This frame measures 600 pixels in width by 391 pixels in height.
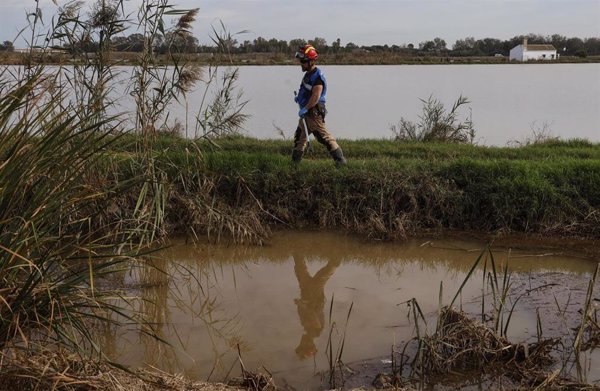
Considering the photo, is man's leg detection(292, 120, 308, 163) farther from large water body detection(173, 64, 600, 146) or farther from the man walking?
large water body detection(173, 64, 600, 146)

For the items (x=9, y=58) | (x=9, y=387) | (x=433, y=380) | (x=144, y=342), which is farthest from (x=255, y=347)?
(x=9, y=58)

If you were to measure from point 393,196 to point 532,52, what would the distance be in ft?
119

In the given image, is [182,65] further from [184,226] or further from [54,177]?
[54,177]

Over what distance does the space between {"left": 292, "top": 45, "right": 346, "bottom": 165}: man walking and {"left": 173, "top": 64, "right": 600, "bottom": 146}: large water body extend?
1.67m

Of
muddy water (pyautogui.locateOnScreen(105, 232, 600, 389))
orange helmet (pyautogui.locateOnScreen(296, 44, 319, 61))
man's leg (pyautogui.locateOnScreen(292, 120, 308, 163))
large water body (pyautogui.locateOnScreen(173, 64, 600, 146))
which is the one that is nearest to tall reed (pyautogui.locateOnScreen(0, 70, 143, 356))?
muddy water (pyautogui.locateOnScreen(105, 232, 600, 389))

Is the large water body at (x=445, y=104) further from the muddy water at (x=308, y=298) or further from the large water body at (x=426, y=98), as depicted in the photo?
the muddy water at (x=308, y=298)

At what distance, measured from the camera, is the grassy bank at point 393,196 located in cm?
654

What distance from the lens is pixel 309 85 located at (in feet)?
24.9

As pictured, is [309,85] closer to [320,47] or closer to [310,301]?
[310,301]

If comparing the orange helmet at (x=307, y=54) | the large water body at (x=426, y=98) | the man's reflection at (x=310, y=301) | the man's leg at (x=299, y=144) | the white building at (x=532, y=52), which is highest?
the white building at (x=532, y=52)

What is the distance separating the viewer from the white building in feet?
125

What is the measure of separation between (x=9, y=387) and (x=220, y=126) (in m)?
3.61

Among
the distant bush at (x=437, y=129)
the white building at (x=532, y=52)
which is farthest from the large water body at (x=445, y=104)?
the white building at (x=532, y=52)

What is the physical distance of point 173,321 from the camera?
4551mm
